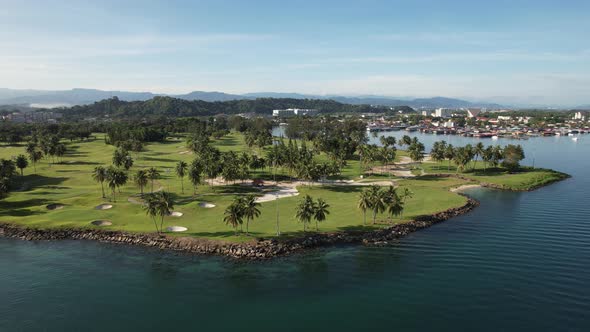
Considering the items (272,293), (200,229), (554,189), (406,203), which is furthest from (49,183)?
(554,189)

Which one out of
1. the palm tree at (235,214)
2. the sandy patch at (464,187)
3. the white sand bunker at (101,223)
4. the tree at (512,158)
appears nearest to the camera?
the palm tree at (235,214)

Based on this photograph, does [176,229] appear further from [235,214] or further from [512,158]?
[512,158]

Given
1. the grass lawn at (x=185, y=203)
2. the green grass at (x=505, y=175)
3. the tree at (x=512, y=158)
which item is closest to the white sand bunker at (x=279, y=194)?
the grass lawn at (x=185, y=203)

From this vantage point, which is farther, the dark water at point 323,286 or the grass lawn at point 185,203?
the grass lawn at point 185,203

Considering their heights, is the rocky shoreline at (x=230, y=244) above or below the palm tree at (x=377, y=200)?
below

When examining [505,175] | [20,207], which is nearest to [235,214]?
[20,207]

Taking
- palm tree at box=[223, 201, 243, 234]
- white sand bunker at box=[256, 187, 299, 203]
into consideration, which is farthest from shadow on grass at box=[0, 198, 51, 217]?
white sand bunker at box=[256, 187, 299, 203]

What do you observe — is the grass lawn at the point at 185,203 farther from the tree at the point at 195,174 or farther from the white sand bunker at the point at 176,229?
the tree at the point at 195,174

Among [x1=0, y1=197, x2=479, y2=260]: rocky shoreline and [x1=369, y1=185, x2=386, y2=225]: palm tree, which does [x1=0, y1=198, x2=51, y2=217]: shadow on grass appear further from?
[x1=369, y1=185, x2=386, y2=225]: palm tree

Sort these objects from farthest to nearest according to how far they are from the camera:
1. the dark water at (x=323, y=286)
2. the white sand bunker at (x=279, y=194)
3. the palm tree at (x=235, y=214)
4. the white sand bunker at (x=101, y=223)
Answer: the white sand bunker at (x=279, y=194)
the white sand bunker at (x=101, y=223)
the palm tree at (x=235, y=214)
the dark water at (x=323, y=286)
